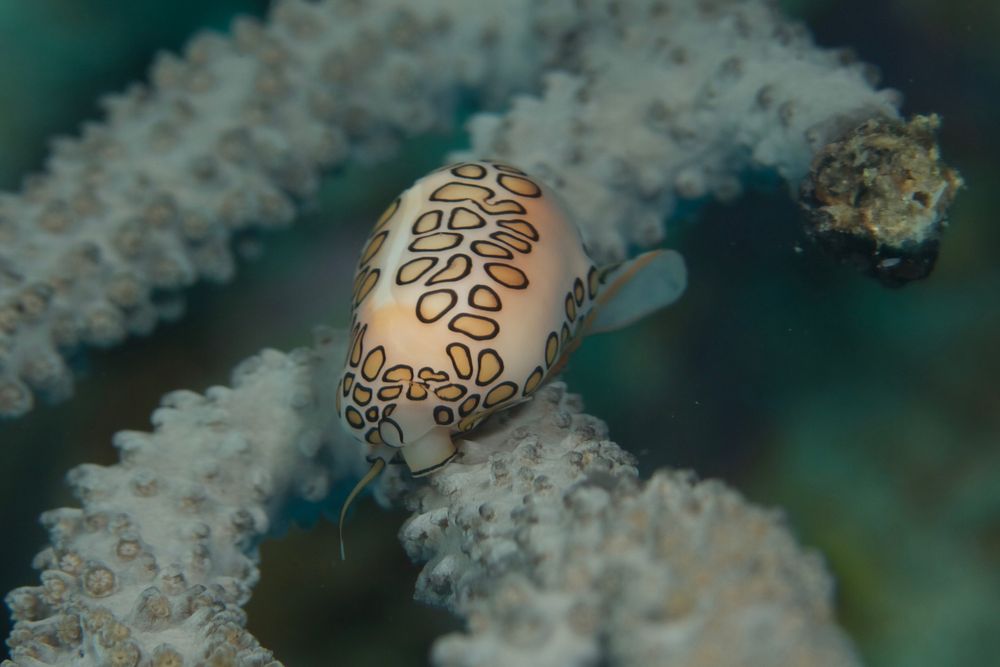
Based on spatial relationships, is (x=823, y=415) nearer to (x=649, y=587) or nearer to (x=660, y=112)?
(x=660, y=112)

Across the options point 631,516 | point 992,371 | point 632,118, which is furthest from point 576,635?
point 632,118

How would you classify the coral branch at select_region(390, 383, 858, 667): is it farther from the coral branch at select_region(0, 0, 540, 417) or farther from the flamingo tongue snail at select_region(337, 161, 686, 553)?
the coral branch at select_region(0, 0, 540, 417)

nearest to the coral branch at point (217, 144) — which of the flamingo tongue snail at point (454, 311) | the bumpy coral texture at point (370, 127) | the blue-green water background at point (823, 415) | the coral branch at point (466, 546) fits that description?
the bumpy coral texture at point (370, 127)

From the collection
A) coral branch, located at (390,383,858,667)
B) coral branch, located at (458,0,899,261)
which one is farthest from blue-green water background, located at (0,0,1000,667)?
coral branch, located at (390,383,858,667)

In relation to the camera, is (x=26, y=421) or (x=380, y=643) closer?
(x=380, y=643)

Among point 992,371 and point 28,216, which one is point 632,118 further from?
point 28,216

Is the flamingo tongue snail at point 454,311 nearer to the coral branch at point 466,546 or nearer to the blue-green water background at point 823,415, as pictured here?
the coral branch at point 466,546

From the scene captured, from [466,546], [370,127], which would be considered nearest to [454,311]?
[466,546]
